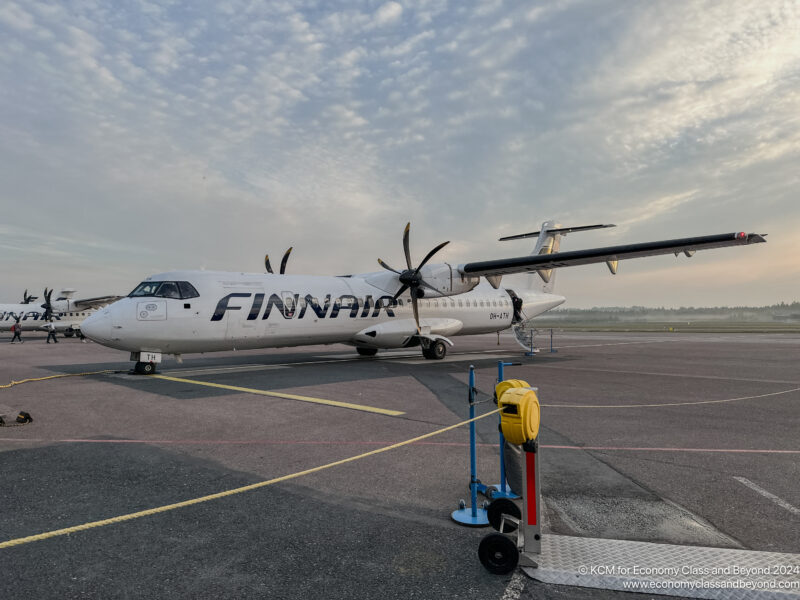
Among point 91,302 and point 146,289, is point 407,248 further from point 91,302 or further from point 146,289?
point 91,302

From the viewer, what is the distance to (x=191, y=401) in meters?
9.86

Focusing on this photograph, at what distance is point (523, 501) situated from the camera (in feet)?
11.3

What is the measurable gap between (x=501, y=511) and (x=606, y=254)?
1450cm

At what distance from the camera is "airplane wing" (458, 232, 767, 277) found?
14253 millimetres

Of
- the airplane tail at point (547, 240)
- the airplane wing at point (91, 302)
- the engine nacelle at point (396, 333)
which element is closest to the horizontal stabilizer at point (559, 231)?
the airplane tail at point (547, 240)

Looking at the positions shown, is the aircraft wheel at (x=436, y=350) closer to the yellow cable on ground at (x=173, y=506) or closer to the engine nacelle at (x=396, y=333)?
the engine nacelle at (x=396, y=333)

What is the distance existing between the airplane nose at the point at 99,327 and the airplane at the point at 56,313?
29.6 m

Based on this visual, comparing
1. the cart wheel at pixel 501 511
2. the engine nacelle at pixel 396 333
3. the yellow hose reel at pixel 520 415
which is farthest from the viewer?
the engine nacelle at pixel 396 333

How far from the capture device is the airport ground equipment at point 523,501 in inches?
128

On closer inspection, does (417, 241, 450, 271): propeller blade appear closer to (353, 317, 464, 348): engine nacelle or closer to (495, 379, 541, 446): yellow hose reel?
(353, 317, 464, 348): engine nacelle

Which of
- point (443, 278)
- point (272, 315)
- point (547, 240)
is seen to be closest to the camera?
point (272, 315)

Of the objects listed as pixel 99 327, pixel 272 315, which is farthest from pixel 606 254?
pixel 99 327

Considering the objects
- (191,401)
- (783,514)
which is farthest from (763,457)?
(191,401)

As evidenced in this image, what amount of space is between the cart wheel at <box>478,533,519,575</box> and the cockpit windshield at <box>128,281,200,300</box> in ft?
42.0
